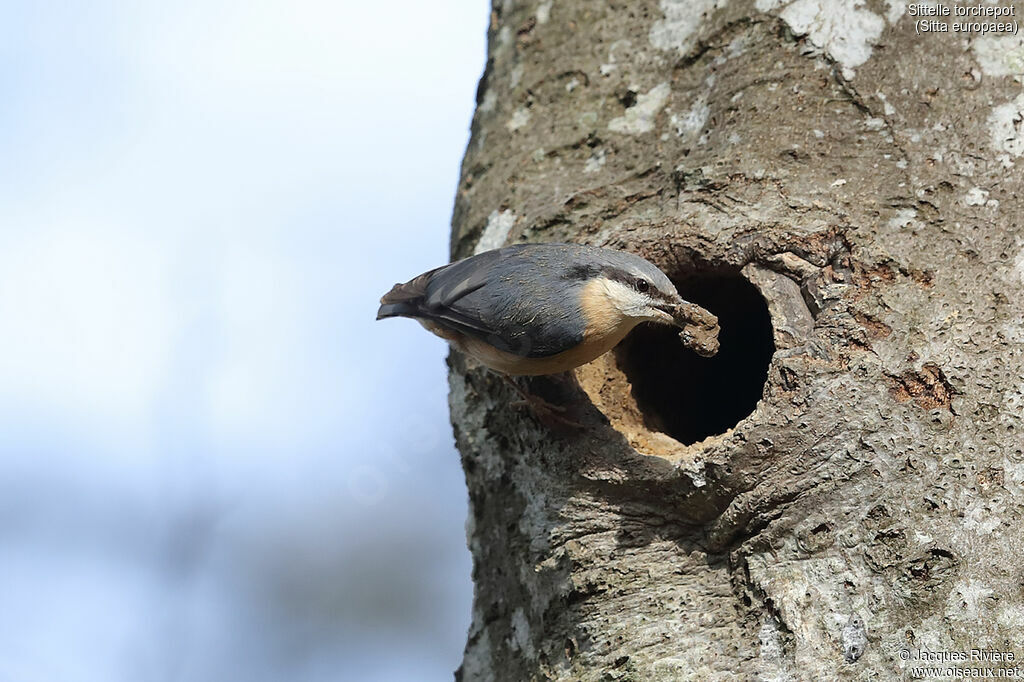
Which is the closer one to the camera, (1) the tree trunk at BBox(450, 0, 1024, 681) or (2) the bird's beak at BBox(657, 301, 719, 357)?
(1) the tree trunk at BBox(450, 0, 1024, 681)

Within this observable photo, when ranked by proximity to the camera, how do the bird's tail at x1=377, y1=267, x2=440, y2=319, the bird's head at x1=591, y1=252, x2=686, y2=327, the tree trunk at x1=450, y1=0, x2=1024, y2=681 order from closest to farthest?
the tree trunk at x1=450, y1=0, x2=1024, y2=681 < the bird's head at x1=591, y1=252, x2=686, y2=327 < the bird's tail at x1=377, y1=267, x2=440, y2=319

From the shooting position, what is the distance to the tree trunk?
92.0 inches

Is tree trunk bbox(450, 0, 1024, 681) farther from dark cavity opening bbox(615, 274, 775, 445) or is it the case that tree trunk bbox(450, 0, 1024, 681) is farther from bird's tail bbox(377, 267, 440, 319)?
bird's tail bbox(377, 267, 440, 319)

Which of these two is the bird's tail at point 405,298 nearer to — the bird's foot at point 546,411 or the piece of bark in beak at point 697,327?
the bird's foot at point 546,411

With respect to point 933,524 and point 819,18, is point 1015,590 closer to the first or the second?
point 933,524

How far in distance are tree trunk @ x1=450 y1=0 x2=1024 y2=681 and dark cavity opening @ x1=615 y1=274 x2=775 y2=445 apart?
0.14 ft

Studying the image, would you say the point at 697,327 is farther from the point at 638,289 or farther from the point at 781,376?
the point at 781,376

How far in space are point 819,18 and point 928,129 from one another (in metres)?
0.49

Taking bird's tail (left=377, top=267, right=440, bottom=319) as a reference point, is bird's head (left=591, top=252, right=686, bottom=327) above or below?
below

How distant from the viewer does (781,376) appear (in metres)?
2.64

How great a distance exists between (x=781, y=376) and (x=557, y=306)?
70 cm

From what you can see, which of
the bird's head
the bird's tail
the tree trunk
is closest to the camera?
the tree trunk

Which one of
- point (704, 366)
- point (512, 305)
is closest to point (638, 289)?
point (512, 305)

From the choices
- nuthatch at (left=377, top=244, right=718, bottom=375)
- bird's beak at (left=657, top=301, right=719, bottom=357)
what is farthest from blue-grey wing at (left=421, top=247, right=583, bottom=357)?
bird's beak at (left=657, top=301, right=719, bottom=357)
